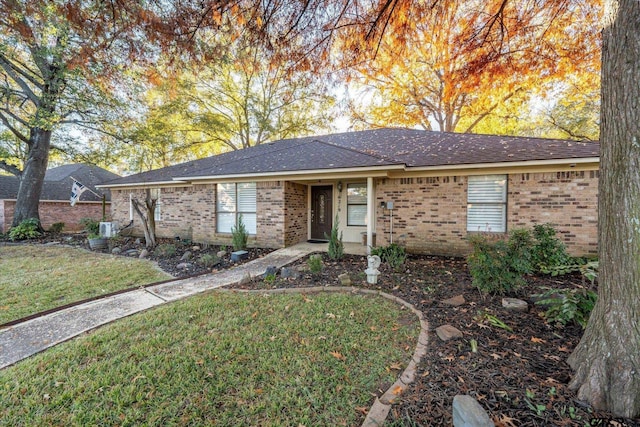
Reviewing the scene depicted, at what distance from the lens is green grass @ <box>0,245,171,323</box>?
13.8 feet

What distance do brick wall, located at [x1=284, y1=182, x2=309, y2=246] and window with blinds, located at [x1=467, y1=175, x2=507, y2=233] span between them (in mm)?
5196

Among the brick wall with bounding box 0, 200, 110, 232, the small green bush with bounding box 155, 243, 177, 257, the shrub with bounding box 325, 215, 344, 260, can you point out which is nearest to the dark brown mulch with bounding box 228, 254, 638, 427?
the shrub with bounding box 325, 215, 344, 260

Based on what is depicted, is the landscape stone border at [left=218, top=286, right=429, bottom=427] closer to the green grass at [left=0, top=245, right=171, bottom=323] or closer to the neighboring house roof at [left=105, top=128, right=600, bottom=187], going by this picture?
the neighboring house roof at [left=105, top=128, right=600, bottom=187]

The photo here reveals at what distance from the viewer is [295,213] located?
8.86 metres

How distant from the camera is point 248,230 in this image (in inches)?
347

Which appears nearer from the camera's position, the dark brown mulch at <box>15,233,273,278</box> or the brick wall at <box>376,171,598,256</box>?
the brick wall at <box>376,171,598,256</box>

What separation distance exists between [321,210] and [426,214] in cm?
380

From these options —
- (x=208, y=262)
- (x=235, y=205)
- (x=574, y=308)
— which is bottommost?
(x=208, y=262)

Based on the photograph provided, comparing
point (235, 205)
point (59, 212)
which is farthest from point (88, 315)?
point (59, 212)

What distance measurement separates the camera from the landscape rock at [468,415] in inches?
62.3

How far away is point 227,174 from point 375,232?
16.6 feet

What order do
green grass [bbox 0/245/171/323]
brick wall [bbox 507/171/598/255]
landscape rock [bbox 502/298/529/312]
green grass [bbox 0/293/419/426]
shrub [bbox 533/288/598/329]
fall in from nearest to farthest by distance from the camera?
1. green grass [bbox 0/293/419/426]
2. shrub [bbox 533/288/598/329]
3. landscape rock [bbox 502/298/529/312]
4. green grass [bbox 0/245/171/323]
5. brick wall [bbox 507/171/598/255]

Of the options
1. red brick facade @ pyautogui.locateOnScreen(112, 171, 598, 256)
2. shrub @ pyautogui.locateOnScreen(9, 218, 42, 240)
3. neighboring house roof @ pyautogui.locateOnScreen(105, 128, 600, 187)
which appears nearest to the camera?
red brick facade @ pyautogui.locateOnScreen(112, 171, 598, 256)

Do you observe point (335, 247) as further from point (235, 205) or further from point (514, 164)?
point (514, 164)
